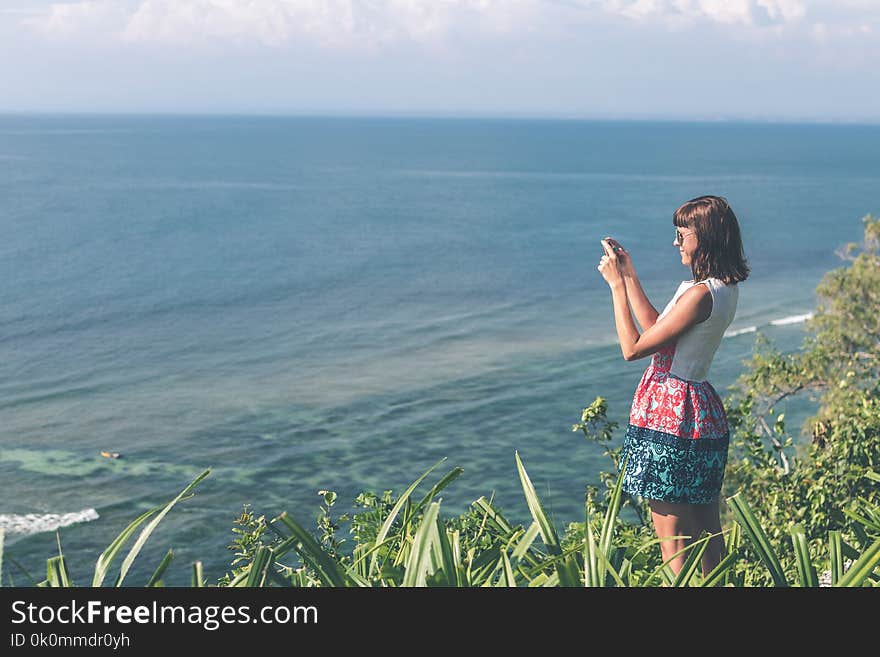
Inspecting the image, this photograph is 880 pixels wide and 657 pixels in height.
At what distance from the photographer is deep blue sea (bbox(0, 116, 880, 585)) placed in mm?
28141

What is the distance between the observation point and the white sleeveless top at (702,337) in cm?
410

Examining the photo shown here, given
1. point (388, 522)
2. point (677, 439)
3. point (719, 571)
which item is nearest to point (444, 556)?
point (388, 522)

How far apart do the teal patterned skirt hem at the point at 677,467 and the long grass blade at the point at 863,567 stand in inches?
54.0

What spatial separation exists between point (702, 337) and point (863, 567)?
1.46 m

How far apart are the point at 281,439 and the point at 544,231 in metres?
52.8

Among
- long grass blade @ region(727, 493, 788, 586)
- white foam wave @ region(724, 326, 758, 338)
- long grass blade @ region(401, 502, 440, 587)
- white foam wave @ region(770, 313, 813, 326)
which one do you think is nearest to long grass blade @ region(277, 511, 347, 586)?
long grass blade @ region(401, 502, 440, 587)

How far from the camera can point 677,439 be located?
13.7 ft

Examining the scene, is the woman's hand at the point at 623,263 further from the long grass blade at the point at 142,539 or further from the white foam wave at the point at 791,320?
the white foam wave at the point at 791,320

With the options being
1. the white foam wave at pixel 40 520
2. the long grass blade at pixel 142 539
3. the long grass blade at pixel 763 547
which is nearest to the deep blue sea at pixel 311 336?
the white foam wave at pixel 40 520

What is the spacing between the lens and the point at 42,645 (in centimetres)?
210

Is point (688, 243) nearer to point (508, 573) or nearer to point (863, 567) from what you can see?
point (863, 567)

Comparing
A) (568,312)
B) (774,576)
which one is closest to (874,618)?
(774,576)

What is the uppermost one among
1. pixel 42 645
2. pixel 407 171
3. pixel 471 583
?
pixel 407 171

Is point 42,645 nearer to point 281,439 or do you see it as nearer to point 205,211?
point 281,439
